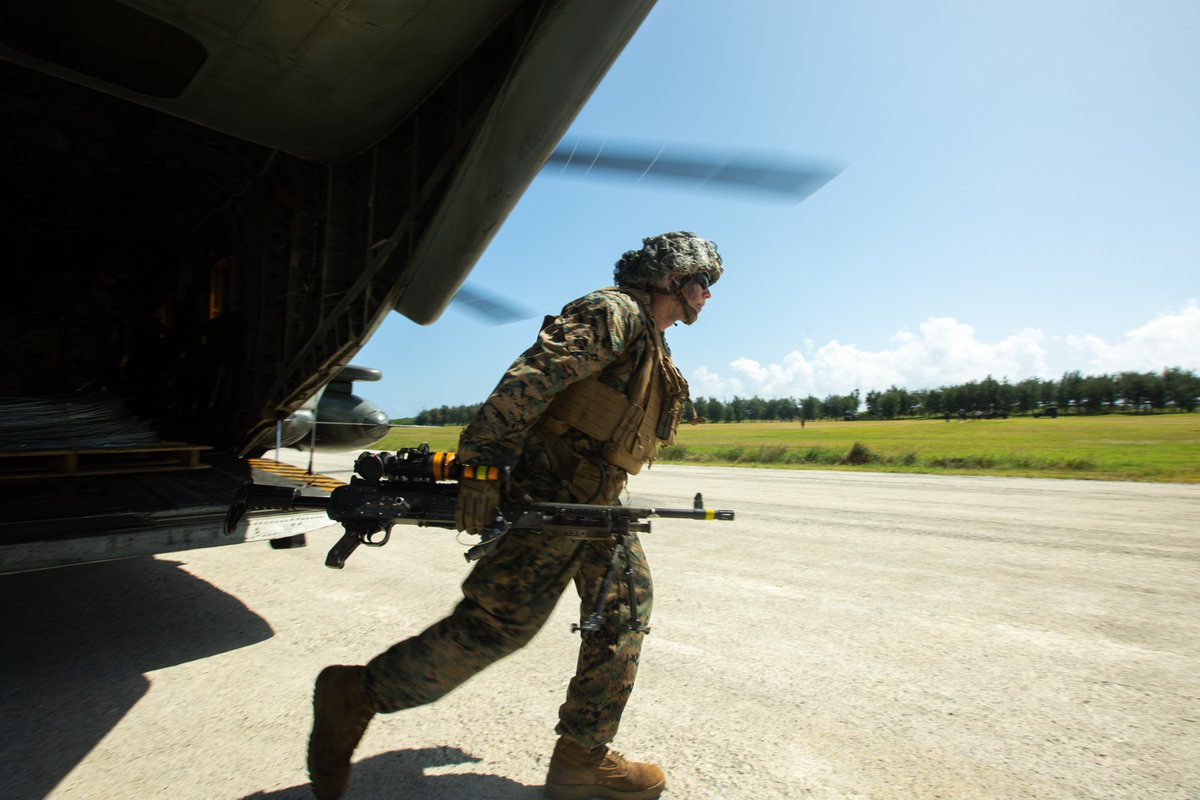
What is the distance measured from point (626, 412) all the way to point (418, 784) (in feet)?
4.87

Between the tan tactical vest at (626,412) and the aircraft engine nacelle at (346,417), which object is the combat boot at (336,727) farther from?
the aircraft engine nacelle at (346,417)

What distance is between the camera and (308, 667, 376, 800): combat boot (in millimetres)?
2092

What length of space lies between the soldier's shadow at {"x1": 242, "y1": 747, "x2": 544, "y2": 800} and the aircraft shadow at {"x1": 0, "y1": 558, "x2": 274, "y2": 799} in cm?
100

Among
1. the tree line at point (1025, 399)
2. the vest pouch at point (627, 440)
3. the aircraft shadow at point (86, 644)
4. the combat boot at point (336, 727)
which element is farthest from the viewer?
the tree line at point (1025, 399)

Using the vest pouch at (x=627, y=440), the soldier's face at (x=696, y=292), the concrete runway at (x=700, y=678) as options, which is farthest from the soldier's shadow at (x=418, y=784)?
the soldier's face at (x=696, y=292)

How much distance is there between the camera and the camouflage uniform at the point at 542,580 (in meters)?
2.15

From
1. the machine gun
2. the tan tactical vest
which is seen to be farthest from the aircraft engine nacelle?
the tan tactical vest

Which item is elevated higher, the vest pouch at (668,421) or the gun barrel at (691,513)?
the vest pouch at (668,421)

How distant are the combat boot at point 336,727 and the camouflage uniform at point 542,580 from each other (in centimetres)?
6

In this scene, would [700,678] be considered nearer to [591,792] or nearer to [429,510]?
[591,792]

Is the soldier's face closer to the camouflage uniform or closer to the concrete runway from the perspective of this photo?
the camouflage uniform

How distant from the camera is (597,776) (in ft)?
6.97

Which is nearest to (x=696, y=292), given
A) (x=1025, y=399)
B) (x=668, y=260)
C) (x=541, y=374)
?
(x=668, y=260)

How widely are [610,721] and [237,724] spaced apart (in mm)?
1605
